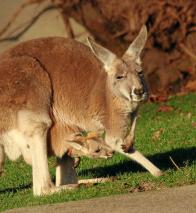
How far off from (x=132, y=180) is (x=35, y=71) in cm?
133

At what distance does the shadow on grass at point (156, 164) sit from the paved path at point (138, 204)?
159 centimetres

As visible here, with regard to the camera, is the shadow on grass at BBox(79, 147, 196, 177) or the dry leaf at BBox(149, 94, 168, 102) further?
the dry leaf at BBox(149, 94, 168, 102)

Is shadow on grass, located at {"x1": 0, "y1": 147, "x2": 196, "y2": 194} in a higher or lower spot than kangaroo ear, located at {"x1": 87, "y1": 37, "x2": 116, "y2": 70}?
lower

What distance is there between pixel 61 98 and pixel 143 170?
1.27m

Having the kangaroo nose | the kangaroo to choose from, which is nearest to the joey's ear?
the kangaroo

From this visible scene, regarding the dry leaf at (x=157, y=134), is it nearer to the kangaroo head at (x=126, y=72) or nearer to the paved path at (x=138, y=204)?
the kangaroo head at (x=126, y=72)

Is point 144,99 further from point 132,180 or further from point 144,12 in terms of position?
point 144,12

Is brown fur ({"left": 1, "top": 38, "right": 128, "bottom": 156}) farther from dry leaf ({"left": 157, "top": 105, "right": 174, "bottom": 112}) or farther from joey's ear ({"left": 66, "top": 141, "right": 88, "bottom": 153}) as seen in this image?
dry leaf ({"left": 157, "top": 105, "right": 174, "bottom": 112})

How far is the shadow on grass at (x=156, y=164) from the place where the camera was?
9016mm

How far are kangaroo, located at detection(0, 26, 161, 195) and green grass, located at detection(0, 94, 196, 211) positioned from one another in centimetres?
29

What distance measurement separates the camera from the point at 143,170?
29.1 ft

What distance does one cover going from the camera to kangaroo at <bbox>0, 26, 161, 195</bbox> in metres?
7.93

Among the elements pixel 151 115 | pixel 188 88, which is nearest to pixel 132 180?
pixel 151 115

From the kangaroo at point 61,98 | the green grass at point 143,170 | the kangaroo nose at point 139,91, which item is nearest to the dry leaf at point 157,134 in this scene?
the green grass at point 143,170
